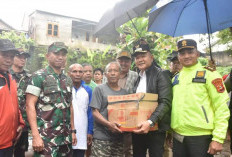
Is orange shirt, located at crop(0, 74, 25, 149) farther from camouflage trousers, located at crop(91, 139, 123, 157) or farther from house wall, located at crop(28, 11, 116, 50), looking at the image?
house wall, located at crop(28, 11, 116, 50)

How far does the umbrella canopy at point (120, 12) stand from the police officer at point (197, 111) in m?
0.72

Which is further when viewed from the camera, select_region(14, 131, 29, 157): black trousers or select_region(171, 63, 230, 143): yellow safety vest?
select_region(14, 131, 29, 157): black trousers

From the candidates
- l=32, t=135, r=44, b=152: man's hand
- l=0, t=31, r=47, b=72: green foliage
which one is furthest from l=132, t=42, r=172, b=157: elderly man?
l=0, t=31, r=47, b=72: green foliage

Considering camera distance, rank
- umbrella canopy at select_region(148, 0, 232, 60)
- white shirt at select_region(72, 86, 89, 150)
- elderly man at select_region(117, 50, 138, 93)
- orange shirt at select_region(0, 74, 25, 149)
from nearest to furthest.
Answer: orange shirt at select_region(0, 74, 25, 149) < umbrella canopy at select_region(148, 0, 232, 60) < white shirt at select_region(72, 86, 89, 150) < elderly man at select_region(117, 50, 138, 93)

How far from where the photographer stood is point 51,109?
265 cm

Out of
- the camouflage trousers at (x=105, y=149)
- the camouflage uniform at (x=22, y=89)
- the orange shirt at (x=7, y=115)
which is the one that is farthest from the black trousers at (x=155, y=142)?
the camouflage uniform at (x=22, y=89)

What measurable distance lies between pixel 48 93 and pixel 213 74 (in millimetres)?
2072

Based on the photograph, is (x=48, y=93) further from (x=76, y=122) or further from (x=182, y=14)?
(x=182, y=14)

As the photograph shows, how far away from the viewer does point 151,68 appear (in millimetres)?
2920

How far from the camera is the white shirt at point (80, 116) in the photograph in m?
3.34

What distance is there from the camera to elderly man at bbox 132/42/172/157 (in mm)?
2512

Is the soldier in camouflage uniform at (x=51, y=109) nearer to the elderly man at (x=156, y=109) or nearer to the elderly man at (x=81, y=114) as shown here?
the elderly man at (x=81, y=114)

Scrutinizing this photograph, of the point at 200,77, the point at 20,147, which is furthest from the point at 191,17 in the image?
the point at 20,147

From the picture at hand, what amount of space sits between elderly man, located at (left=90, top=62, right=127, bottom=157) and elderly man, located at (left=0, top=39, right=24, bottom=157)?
3.36ft
